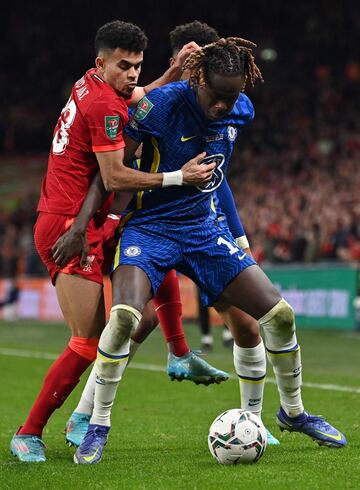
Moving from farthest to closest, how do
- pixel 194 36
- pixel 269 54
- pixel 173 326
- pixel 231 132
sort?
pixel 269 54 < pixel 194 36 < pixel 173 326 < pixel 231 132

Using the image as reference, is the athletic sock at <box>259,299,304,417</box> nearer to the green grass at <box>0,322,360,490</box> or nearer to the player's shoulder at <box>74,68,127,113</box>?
the green grass at <box>0,322,360,490</box>

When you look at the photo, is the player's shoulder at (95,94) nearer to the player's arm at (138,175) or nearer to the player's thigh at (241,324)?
the player's arm at (138,175)

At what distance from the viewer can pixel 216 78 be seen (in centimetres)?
575

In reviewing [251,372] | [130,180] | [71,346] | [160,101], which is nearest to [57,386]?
[71,346]

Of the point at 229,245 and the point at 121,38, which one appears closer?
the point at 121,38

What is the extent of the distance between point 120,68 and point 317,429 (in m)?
2.43

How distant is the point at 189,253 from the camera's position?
19.8 feet

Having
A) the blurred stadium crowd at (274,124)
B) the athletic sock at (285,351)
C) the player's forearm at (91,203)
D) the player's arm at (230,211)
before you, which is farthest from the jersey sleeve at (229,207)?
the blurred stadium crowd at (274,124)

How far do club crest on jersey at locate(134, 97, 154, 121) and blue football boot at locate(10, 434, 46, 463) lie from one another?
6.50 feet

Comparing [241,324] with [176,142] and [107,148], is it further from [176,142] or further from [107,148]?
[107,148]

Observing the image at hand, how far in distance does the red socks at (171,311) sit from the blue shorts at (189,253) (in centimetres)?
87

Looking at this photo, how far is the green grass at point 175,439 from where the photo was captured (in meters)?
Result: 5.10

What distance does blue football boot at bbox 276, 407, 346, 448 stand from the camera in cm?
604

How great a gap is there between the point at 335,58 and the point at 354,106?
3183mm
